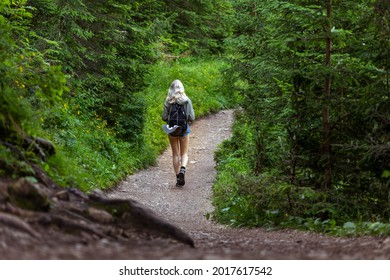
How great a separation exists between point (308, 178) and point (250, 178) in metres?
0.94

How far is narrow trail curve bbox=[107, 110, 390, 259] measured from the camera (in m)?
5.30

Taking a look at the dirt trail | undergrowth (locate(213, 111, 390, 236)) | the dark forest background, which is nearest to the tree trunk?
the dark forest background

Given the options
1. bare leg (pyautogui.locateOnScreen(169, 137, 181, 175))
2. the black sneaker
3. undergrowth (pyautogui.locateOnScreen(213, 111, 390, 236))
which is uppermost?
undergrowth (pyautogui.locateOnScreen(213, 111, 390, 236))

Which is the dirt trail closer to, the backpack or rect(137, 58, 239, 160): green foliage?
the backpack

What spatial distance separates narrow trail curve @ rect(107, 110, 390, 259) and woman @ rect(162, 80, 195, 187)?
1.49ft

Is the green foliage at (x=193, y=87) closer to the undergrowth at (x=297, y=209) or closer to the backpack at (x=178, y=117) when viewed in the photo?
the backpack at (x=178, y=117)

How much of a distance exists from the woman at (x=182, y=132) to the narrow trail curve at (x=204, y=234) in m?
0.45

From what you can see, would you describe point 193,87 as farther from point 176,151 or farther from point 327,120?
point 327,120

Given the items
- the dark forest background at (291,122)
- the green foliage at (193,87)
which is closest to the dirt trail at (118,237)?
the dark forest background at (291,122)

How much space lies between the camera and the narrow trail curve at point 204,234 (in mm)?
5301

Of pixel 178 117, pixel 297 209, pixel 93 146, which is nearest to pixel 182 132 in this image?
pixel 178 117

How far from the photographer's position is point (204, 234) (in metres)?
8.23

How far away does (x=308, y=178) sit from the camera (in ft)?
29.8

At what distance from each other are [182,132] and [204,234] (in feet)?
19.5
